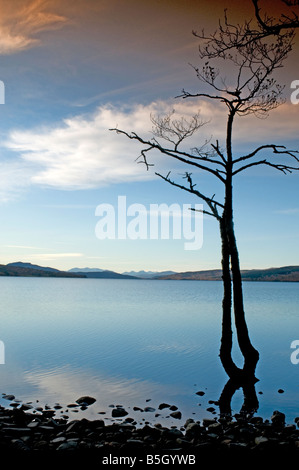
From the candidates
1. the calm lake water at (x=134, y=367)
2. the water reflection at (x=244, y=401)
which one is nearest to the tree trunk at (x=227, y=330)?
the water reflection at (x=244, y=401)

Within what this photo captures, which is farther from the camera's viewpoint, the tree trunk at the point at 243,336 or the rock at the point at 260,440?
the tree trunk at the point at 243,336

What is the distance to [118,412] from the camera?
11.2 meters

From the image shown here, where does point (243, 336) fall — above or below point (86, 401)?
above

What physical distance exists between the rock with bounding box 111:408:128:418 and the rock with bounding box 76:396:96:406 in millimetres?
1227

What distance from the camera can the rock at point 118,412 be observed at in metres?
11.1

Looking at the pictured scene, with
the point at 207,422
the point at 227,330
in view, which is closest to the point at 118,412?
the point at 207,422

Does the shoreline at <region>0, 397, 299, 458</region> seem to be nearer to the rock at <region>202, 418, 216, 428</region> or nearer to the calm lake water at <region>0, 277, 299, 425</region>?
the rock at <region>202, 418, 216, 428</region>

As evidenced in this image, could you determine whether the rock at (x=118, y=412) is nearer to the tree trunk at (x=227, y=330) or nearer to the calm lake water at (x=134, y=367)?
the calm lake water at (x=134, y=367)

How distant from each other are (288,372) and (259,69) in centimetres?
1257

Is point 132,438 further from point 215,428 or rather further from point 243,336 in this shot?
point 243,336

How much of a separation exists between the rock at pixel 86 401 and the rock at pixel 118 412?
123cm

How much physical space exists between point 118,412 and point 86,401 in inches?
60.7

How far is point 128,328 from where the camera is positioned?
106 feet
